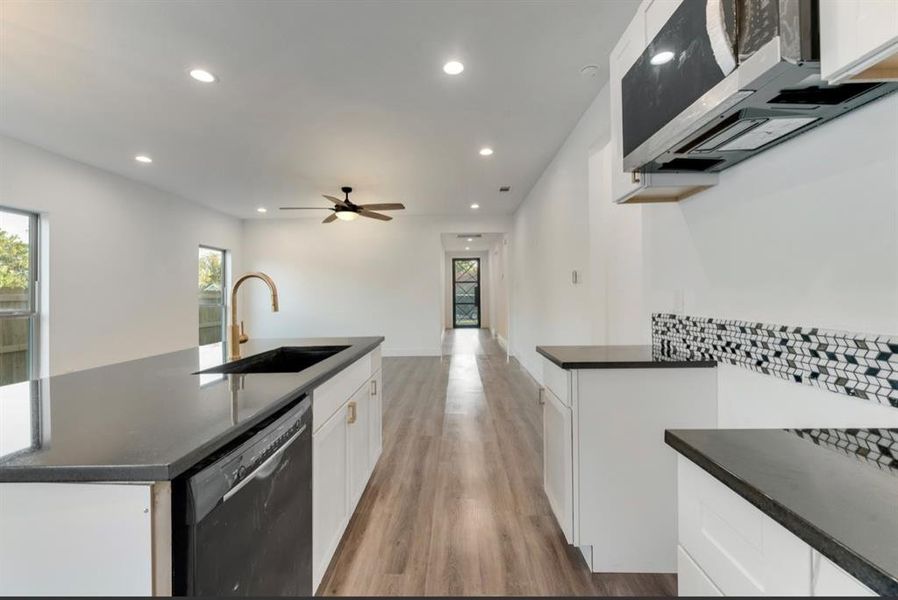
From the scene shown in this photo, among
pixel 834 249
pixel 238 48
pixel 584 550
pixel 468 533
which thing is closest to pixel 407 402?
pixel 468 533

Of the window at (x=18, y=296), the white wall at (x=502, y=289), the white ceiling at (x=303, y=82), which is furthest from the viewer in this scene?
the white wall at (x=502, y=289)

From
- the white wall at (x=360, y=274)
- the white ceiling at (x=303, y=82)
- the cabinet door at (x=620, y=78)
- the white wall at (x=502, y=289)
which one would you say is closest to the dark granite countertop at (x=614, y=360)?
the cabinet door at (x=620, y=78)

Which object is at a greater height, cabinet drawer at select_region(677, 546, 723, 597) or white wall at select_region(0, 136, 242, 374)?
white wall at select_region(0, 136, 242, 374)

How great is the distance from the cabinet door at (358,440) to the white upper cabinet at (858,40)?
1.92 meters

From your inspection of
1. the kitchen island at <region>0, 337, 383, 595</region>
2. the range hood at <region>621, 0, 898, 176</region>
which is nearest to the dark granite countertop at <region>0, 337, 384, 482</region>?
the kitchen island at <region>0, 337, 383, 595</region>

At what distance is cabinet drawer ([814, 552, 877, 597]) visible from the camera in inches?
19.4

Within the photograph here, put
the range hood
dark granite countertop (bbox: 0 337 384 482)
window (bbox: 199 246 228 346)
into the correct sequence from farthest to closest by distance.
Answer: window (bbox: 199 246 228 346) → the range hood → dark granite countertop (bbox: 0 337 384 482)

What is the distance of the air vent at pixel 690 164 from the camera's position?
4.94 feet

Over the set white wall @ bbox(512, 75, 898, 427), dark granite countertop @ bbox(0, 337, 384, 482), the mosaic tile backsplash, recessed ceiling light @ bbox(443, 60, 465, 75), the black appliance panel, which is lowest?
dark granite countertop @ bbox(0, 337, 384, 482)

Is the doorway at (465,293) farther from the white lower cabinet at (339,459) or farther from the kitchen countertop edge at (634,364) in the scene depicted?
the kitchen countertop edge at (634,364)

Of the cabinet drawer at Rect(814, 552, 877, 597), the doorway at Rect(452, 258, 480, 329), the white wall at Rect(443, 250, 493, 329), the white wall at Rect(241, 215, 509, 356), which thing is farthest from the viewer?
the doorway at Rect(452, 258, 480, 329)

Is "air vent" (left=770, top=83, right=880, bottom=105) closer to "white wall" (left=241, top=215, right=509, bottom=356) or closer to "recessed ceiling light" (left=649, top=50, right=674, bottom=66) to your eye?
"recessed ceiling light" (left=649, top=50, right=674, bottom=66)

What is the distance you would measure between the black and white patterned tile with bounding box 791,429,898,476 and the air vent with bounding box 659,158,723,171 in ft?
3.37

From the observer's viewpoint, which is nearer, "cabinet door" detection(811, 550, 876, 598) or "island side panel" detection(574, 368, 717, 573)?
"cabinet door" detection(811, 550, 876, 598)
